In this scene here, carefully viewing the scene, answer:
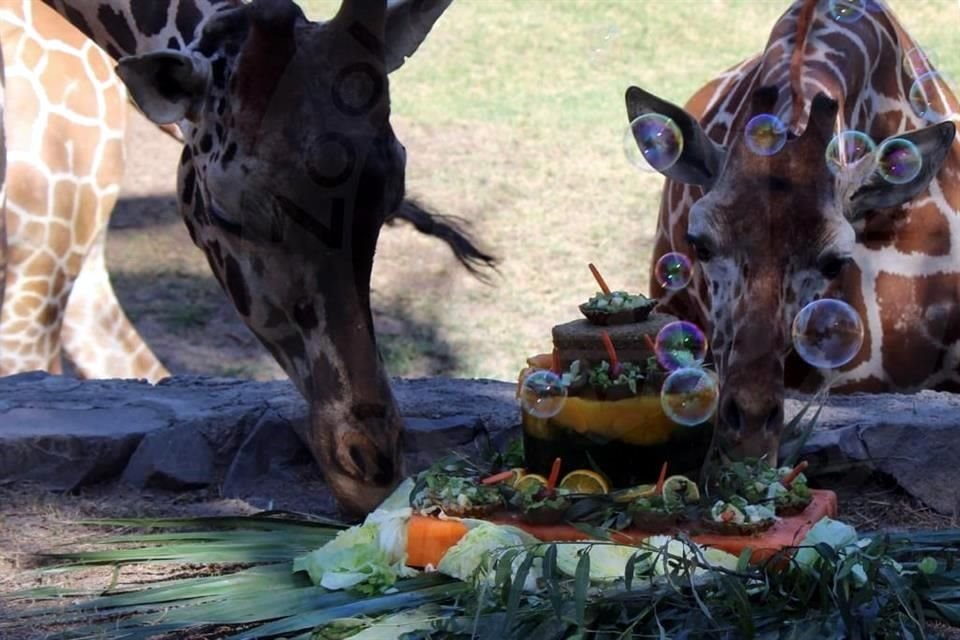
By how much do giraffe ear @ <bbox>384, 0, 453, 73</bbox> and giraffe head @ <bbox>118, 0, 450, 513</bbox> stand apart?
29 centimetres

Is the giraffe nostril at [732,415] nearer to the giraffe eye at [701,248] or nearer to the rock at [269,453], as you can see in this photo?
the giraffe eye at [701,248]

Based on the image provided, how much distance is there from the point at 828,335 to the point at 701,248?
49 centimetres

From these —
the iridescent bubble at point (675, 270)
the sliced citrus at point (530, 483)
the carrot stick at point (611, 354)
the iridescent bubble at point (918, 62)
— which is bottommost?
the sliced citrus at point (530, 483)

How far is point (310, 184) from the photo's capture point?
141 inches

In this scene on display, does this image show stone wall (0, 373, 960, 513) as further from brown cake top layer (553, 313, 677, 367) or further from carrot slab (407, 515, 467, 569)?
carrot slab (407, 515, 467, 569)

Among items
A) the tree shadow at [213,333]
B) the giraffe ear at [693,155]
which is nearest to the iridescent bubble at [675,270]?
the giraffe ear at [693,155]

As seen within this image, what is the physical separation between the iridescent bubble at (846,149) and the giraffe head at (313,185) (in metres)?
1.38

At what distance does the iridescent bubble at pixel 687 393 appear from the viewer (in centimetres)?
361

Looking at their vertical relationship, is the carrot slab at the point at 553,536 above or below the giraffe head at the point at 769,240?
below

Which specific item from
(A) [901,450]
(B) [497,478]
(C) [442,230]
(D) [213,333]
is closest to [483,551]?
(B) [497,478]

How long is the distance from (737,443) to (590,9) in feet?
36.8

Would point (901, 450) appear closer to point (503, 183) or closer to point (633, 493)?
point (633, 493)

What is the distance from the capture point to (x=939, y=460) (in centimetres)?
432

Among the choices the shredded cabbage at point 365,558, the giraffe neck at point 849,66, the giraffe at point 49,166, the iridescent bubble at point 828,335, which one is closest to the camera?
the shredded cabbage at point 365,558
